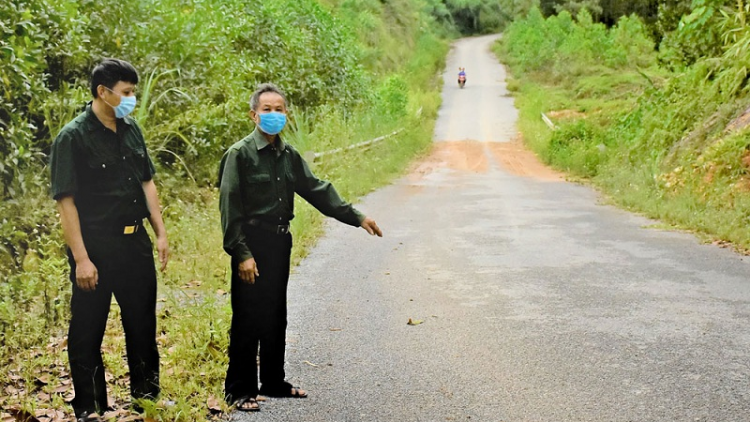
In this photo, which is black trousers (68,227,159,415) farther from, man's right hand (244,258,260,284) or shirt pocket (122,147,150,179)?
man's right hand (244,258,260,284)

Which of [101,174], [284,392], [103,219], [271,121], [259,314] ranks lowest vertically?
[284,392]

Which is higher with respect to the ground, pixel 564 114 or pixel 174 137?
pixel 174 137

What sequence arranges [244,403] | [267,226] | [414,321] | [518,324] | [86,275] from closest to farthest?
1. [86,275]
2. [267,226]
3. [244,403]
4. [518,324]
5. [414,321]

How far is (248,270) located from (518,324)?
3.17 m

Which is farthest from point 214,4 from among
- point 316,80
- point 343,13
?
point 343,13

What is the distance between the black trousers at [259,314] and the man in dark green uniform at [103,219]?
0.56m

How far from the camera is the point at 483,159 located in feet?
86.0

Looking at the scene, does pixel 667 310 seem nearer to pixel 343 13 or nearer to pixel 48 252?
pixel 48 252

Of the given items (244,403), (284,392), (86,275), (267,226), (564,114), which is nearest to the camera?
(86,275)

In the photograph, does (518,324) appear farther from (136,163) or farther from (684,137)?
(684,137)

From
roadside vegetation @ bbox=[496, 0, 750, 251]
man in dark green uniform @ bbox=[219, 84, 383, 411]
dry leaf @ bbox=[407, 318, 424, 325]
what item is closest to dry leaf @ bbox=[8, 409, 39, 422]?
man in dark green uniform @ bbox=[219, 84, 383, 411]

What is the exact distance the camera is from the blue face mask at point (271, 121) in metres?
4.79

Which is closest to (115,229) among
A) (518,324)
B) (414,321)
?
(414,321)

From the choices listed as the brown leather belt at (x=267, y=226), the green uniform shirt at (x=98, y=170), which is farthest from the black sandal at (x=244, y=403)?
the green uniform shirt at (x=98, y=170)
